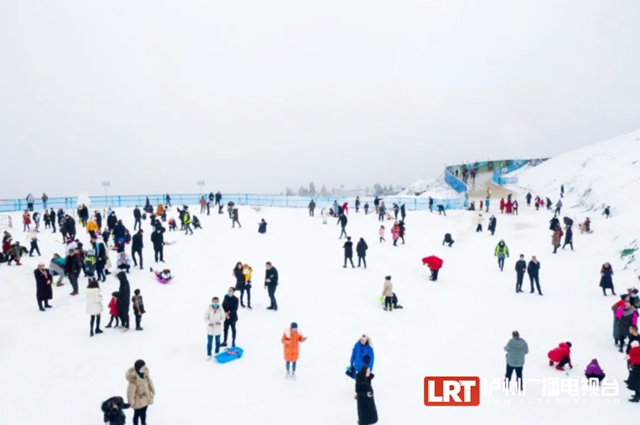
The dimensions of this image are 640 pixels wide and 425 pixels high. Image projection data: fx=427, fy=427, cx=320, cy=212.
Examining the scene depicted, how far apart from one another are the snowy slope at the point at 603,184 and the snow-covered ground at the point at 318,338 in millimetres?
2479

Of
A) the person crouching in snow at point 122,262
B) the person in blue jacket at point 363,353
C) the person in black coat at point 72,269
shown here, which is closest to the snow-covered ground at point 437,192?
the person crouching in snow at point 122,262

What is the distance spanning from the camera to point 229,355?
35.4ft

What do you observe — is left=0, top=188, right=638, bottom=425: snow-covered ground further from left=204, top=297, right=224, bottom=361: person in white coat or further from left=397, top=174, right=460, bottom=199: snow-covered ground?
left=397, top=174, right=460, bottom=199: snow-covered ground

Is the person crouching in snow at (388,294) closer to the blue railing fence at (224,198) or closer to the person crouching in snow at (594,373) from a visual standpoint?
the person crouching in snow at (594,373)

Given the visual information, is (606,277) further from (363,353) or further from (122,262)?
(122,262)

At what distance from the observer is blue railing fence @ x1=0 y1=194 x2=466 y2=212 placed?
33.5 m

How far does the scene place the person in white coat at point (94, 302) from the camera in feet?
38.1

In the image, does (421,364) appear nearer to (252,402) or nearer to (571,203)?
(252,402)

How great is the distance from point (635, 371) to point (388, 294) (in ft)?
23.8

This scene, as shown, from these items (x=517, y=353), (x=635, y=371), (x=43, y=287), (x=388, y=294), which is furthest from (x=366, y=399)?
(x=43, y=287)

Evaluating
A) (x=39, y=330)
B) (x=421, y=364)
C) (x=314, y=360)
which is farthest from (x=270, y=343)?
(x=39, y=330)

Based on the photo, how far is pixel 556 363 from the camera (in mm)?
11133

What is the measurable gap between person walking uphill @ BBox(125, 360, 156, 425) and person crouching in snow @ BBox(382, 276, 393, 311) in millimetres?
8969
